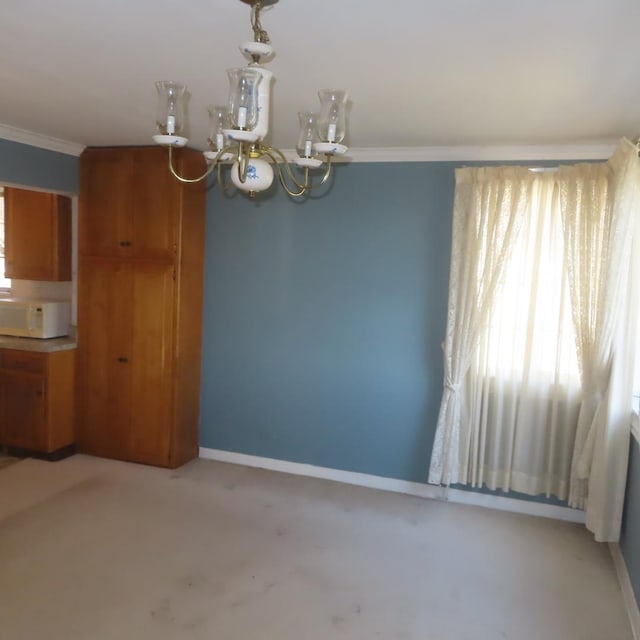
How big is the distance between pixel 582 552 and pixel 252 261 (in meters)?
2.82

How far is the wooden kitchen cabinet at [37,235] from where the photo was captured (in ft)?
14.3

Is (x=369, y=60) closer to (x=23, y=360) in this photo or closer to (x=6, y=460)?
(x=23, y=360)

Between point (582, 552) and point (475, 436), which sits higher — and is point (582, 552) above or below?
below

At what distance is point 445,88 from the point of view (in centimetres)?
245

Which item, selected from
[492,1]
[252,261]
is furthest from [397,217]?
[492,1]

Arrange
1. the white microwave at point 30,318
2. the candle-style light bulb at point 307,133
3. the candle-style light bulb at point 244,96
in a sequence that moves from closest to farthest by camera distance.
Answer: the candle-style light bulb at point 244,96 → the candle-style light bulb at point 307,133 → the white microwave at point 30,318

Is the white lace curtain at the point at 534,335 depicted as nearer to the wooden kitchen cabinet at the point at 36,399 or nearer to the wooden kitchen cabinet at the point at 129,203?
the wooden kitchen cabinet at the point at 129,203

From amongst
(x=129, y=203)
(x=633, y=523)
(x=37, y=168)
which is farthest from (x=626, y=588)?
(x=37, y=168)

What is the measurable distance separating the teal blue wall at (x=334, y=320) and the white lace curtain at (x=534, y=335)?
0.82ft

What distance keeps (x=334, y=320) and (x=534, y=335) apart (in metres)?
1.33

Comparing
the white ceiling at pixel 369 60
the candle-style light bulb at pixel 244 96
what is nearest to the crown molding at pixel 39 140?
the white ceiling at pixel 369 60

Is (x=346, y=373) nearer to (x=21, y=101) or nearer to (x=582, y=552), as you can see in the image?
(x=582, y=552)

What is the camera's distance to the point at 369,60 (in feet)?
7.06

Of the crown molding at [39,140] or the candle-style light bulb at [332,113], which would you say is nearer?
the candle-style light bulb at [332,113]
